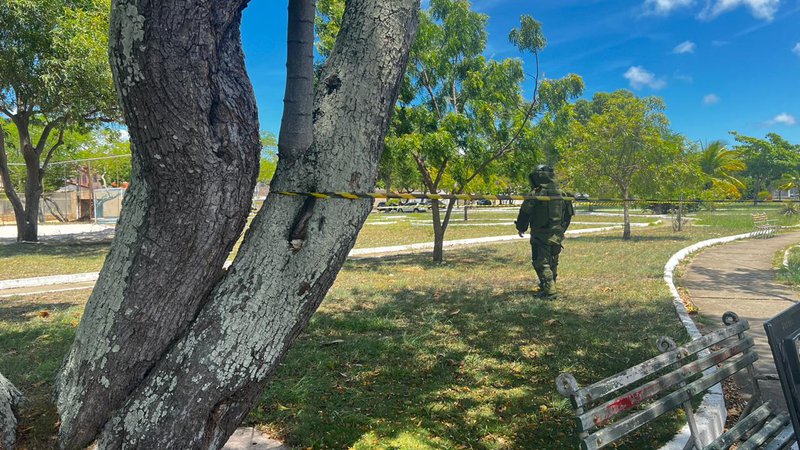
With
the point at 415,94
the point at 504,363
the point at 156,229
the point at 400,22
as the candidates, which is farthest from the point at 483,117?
the point at 156,229

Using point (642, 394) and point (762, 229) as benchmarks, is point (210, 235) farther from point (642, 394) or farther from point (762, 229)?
point (762, 229)

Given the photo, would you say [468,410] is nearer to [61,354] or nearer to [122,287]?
[122,287]

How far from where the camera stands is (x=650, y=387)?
2.45 metres

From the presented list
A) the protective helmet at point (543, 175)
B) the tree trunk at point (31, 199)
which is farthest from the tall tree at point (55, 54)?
the protective helmet at point (543, 175)

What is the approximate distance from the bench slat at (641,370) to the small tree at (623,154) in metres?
15.3

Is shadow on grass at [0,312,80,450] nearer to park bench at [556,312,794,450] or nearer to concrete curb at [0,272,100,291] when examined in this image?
park bench at [556,312,794,450]

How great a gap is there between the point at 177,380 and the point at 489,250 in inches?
512

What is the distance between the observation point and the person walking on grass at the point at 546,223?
752 cm

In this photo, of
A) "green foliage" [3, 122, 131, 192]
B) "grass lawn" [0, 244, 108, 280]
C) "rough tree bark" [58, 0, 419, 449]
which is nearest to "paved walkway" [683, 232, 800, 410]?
"rough tree bark" [58, 0, 419, 449]

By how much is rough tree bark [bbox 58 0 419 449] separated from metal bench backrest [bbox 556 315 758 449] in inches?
46.8

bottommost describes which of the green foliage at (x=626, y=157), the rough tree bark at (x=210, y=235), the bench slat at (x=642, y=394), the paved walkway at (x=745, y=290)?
the paved walkway at (x=745, y=290)

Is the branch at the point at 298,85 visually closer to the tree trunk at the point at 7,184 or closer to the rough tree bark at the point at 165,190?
the rough tree bark at the point at 165,190

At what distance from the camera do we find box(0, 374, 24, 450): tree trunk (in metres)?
2.38

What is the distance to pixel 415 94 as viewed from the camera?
11555mm
